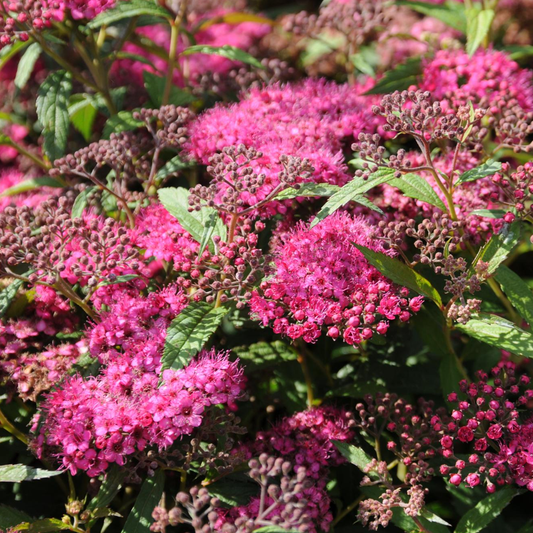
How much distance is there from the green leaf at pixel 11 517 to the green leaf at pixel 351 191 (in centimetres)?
116

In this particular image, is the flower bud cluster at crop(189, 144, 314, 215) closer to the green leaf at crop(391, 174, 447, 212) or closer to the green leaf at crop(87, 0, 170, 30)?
Answer: the green leaf at crop(391, 174, 447, 212)

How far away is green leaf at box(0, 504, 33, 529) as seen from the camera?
1706mm

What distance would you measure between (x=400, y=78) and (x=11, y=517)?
84.9 inches

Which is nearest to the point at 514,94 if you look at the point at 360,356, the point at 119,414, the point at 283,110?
the point at 283,110

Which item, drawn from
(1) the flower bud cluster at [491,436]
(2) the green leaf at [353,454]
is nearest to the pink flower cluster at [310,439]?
(2) the green leaf at [353,454]

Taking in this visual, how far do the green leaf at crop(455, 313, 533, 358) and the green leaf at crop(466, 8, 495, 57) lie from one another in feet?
4.19

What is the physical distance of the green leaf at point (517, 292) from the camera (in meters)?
1.79

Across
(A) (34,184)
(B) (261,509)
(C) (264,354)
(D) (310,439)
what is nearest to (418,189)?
(C) (264,354)

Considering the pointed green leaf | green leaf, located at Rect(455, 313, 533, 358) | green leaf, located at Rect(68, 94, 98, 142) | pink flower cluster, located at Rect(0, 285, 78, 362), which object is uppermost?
green leaf, located at Rect(68, 94, 98, 142)

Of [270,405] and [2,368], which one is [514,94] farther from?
[2,368]

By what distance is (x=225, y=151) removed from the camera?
181 cm

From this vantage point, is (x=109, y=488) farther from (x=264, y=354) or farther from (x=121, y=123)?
(x=121, y=123)

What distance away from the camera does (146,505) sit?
1.69 m

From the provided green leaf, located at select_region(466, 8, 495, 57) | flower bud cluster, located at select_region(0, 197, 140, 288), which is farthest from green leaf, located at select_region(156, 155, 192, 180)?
green leaf, located at select_region(466, 8, 495, 57)
